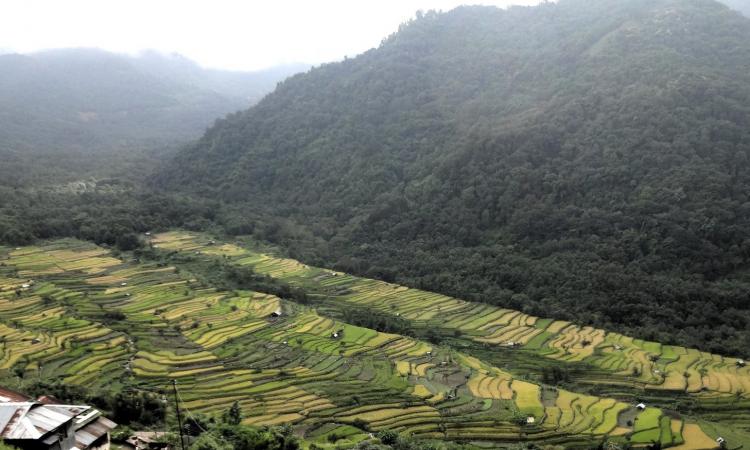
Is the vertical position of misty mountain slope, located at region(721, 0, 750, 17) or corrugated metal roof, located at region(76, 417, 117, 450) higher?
misty mountain slope, located at region(721, 0, 750, 17)

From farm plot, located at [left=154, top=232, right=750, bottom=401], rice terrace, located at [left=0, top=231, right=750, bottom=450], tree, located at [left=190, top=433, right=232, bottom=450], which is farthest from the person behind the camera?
farm plot, located at [left=154, top=232, right=750, bottom=401]

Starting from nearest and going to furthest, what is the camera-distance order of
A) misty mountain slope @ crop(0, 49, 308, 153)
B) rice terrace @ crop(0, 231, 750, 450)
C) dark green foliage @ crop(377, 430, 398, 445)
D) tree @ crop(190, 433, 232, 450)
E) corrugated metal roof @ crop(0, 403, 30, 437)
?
corrugated metal roof @ crop(0, 403, 30, 437)
tree @ crop(190, 433, 232, 450)
dark green foliage @ crop(377, 430, 398, 445)
rice terrace @ crop(0, 231, 750, 450)
misty mountain slope @ crop(0, 49, 308, 153)

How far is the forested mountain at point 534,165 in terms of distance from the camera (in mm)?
36938

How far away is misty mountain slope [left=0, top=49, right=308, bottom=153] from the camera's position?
3888 inches

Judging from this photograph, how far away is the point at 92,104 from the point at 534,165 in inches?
4067

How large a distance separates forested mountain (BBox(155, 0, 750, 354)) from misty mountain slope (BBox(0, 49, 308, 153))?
34.4 m

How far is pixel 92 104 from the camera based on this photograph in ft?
397

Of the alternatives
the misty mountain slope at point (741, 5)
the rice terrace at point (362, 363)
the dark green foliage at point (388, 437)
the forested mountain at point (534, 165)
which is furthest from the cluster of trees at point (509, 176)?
the misty mountain slope at point (741, 5)

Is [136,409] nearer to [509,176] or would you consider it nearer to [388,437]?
[388,437]

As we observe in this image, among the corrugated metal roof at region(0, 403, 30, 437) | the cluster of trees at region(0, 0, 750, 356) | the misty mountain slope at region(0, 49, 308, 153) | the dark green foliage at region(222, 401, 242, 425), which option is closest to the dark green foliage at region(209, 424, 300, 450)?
the dark green foliage at region(222, 401, 242, 425)

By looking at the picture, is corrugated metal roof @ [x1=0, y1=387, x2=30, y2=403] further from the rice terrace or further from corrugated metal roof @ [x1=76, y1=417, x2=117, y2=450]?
the rice terrace

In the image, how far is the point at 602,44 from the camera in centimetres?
6266

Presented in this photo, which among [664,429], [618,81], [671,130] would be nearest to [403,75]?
[618,81]

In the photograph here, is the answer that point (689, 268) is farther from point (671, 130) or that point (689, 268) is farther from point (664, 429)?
point (664, 429)
